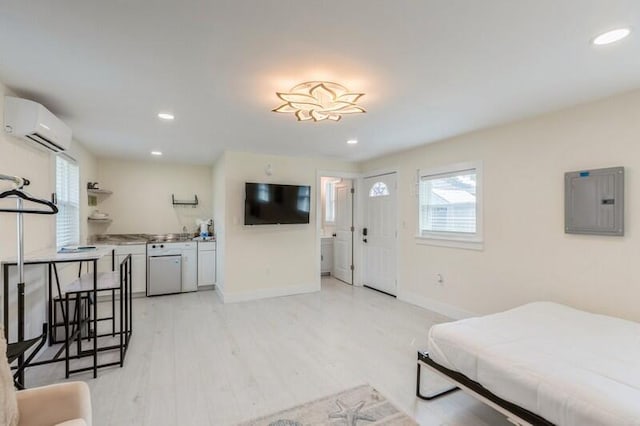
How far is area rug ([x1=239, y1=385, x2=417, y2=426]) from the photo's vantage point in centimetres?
198

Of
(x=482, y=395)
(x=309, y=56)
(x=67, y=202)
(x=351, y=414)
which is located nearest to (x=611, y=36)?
(x=309, y=56)

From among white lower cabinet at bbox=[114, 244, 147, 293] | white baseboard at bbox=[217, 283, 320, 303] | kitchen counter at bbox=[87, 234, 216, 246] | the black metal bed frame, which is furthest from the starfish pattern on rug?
white lower cabinet at bbox=[114, 244, 147, 293]

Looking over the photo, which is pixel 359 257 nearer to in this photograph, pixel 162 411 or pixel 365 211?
pixel 365 211

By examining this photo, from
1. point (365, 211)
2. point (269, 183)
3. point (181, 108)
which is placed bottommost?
point (365, 211)

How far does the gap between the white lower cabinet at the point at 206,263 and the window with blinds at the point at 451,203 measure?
3.55 meters

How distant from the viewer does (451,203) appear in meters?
4.05

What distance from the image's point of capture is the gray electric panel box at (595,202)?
2.53m

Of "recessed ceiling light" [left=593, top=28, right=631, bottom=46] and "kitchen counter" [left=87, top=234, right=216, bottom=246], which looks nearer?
"recessed ceiling light" [left=593, top=28, right=631, bottom=46]

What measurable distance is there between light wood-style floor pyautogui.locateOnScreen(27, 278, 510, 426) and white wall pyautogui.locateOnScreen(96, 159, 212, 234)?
1.91 metres

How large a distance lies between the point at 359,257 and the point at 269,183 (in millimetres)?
2227

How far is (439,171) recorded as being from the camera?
4137 mm

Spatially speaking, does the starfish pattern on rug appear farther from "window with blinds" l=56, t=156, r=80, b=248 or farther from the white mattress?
"window with blinds" l=56, t=156, r=80, b=248

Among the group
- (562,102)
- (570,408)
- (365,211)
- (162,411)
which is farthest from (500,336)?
(365,211)

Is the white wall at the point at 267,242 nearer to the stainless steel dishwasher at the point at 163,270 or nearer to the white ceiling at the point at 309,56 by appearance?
the stainless steel dishwasher at the point at 163,270
